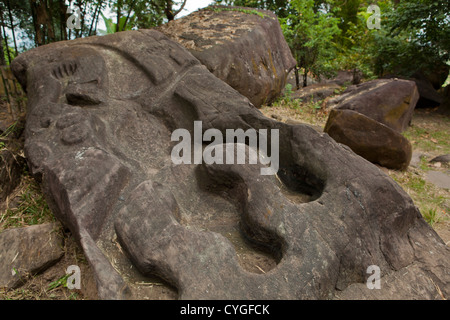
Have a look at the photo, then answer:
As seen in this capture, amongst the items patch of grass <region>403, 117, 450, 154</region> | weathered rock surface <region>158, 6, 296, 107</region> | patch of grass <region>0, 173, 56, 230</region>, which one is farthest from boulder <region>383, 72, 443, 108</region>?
patch of grass <region>0, 173, 56, 230</region>

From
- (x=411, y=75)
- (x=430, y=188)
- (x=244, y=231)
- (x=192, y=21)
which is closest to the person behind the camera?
(x=244, y=231)

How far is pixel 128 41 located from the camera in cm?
311

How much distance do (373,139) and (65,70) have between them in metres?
3.13

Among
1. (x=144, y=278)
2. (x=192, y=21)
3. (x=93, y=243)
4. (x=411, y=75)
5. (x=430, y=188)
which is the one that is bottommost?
(x=430, y=188)

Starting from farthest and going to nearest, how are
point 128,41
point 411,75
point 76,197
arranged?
point 411,75 < point 128,41 < point 76,197

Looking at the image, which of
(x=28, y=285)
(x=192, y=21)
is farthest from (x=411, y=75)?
(x=28, y=285)

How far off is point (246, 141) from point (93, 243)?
1329mm

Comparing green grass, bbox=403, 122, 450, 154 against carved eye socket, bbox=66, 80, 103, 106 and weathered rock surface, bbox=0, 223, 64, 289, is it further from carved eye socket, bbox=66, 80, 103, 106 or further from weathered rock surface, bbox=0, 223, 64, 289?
weathered rock surface, bbox=0, 223, 64, 289

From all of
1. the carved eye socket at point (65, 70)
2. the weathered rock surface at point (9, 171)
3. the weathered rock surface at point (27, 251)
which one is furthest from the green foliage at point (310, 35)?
the weathered rock surface at point (27, 251)

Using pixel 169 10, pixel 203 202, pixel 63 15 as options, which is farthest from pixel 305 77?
pixel 203 202

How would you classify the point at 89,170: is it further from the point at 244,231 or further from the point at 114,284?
the point at 244,231

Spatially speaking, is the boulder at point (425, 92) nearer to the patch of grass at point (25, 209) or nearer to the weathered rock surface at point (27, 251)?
the patch of grass at point (25, 209)

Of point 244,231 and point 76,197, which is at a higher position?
point 76,197

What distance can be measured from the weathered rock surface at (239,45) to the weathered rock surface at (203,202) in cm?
138
